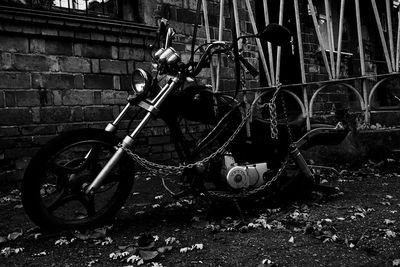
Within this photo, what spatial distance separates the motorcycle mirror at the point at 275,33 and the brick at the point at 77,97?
264cm

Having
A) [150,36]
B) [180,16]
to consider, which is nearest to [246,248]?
[150,36]

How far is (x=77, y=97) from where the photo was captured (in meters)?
4.52

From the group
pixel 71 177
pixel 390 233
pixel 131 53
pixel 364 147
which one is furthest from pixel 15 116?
pixel 364 147

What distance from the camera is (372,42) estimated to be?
428 inches

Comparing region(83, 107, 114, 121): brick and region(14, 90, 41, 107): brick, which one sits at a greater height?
region(14, 90, 41, 107): brick

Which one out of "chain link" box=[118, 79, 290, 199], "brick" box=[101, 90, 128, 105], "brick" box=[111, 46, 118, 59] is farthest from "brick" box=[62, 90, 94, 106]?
"chain link" box=[118, 79, 290, 199]

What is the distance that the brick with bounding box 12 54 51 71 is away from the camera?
159 inches

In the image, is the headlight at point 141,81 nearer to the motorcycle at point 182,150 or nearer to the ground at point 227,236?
the motorcycle at point 182,150

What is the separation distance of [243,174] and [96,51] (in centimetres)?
282

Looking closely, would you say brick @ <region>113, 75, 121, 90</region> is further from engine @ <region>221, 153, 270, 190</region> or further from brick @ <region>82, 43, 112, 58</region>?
engine @ <region>221, 153, 270, 190</region>

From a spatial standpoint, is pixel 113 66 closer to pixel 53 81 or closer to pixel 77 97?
pixel 77 97

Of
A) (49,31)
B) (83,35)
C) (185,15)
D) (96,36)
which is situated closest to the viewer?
(49,31)

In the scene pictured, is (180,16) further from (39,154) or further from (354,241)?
(354,241)

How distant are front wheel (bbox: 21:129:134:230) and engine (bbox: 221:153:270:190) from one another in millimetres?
681
